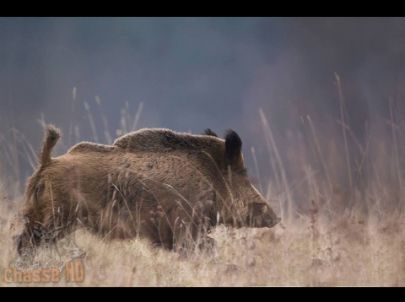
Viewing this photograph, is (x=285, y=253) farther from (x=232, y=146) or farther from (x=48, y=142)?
(x=48, y=142)

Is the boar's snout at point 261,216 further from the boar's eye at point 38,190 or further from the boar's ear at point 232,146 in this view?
the boar's eye at point 38,190

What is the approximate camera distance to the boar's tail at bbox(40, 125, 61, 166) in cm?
739

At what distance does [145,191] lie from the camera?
7773mm

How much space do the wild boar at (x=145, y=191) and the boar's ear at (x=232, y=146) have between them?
13 mm

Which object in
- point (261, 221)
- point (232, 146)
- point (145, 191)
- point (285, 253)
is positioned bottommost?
point (285, 253)

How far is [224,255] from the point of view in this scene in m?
7.34

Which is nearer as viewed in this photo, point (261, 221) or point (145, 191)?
point (145, 191)

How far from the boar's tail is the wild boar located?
0.4 inches

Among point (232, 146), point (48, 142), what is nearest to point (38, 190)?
point (48, 142)

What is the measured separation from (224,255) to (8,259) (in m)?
2.35

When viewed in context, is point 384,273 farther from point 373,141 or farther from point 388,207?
point 373,141

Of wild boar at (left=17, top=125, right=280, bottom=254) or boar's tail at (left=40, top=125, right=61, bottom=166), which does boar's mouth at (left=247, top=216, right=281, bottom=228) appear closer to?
wild boar at (left=17, top=125, right=280, bottom=254)

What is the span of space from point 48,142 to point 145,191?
1.27 metres
